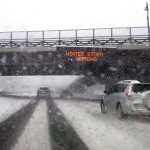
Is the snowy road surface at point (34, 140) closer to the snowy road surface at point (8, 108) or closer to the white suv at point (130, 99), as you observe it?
Result: the white suv at point (130, 99)

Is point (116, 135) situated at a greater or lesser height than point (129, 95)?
lesser

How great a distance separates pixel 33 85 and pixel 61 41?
73.5 meters

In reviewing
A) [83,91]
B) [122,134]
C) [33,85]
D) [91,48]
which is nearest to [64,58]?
[91,48]

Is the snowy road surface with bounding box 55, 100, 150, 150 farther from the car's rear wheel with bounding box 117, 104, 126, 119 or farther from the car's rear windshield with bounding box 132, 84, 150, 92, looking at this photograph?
the car's rear windshield with bounding box 132, 84, 150, 92

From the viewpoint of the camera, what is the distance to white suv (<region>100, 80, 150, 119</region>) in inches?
782

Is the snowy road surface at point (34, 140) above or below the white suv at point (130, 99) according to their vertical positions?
below

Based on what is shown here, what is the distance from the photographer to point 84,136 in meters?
14.4

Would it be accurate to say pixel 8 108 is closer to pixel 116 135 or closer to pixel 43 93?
pixel 116 135

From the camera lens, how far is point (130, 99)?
20.4 metres

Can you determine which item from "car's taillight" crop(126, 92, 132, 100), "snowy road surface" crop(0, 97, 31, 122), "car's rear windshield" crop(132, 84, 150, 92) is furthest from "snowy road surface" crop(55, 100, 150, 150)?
"snowy road surface" crop(0, 97, 31, 122)

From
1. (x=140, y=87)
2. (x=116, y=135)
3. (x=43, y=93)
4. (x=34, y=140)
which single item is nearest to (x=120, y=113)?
(x=140, y=87)

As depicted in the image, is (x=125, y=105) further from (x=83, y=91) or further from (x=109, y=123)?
(x=83, y=91)

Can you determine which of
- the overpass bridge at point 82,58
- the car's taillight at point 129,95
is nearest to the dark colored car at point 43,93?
the overpass bridge at point 82,58

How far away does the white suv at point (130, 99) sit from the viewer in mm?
Answer: 19859
